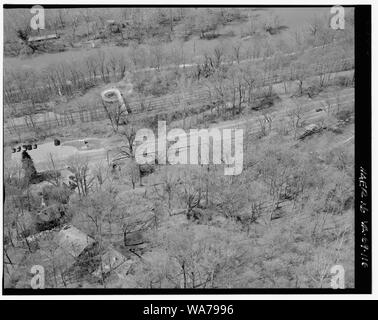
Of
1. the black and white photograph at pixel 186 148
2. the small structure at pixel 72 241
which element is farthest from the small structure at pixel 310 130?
the small structure at pixel 72 241

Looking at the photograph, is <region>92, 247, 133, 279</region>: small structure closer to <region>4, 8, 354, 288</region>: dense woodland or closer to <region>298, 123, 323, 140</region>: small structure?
<region>4, 8, 354, 288</region>: dense woodland

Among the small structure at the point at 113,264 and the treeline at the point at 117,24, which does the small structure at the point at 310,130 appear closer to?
the treeline at the point at 117,24

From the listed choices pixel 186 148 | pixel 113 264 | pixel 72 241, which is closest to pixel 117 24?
pixel 186 148

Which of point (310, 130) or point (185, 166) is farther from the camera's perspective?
point (310, 130)

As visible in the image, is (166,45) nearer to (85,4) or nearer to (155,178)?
(85,4)

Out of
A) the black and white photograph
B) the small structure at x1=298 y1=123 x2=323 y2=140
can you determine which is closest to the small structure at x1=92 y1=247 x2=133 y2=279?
the black and white photograph

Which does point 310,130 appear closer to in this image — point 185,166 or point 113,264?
point 185,166

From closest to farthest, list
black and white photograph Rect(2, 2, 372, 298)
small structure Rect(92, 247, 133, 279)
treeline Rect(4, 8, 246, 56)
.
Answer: small structure Rect(92, 247, 133, 279)
black and white photograph Rect(2, 2, 372, 298)
treeline Rect(4, 8, 246, 56)

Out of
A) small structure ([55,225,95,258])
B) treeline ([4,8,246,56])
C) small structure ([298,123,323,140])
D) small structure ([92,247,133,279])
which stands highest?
treeline ([4,8,246,56])
